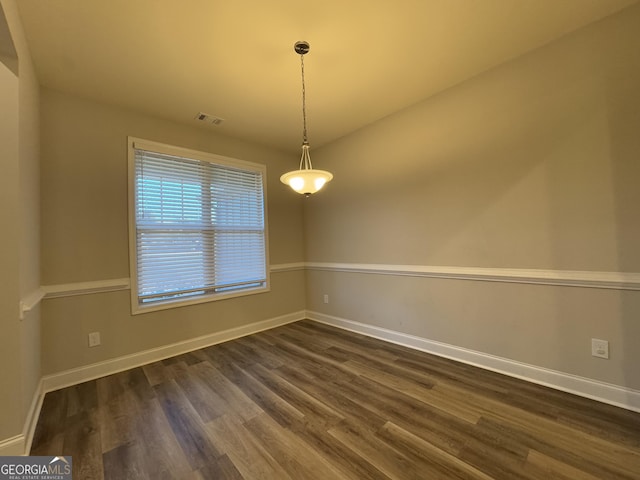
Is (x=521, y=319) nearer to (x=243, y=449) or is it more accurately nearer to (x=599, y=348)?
(x=599, y=348)

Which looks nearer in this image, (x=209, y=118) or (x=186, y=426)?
(x=186, y=426)

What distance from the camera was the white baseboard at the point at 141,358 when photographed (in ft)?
7.64

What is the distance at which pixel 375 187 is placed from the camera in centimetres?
328

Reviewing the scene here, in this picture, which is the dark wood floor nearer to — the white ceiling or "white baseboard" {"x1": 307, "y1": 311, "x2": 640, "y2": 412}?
"white baseboard" {"x1": 307, "y1": 311, "x2": 640, "y2": 412}

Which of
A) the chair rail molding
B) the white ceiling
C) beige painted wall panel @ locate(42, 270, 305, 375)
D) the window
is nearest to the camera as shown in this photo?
the white ceiling

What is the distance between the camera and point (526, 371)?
7.25ft

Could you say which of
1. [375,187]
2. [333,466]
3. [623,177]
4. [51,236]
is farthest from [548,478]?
[51,236]

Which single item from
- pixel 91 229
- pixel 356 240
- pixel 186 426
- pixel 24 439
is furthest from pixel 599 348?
pixel 91 229

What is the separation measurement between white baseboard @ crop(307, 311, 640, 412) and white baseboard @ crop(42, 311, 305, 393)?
5.21 ft

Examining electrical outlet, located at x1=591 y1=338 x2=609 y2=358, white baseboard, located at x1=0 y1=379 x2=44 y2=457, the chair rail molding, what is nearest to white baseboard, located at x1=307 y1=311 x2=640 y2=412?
electrical outlet, located at x1=591 y1=338 x2=609 y2=358

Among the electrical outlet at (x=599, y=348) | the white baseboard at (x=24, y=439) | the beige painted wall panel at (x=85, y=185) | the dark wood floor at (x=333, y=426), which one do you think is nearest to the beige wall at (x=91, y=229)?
the beige painted wall panel at (x=85, y=185)

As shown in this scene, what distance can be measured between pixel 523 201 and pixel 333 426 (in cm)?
226

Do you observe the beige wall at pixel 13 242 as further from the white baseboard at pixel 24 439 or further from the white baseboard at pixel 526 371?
the white baseboard at pixel 526 371

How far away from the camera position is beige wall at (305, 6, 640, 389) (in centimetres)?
183
